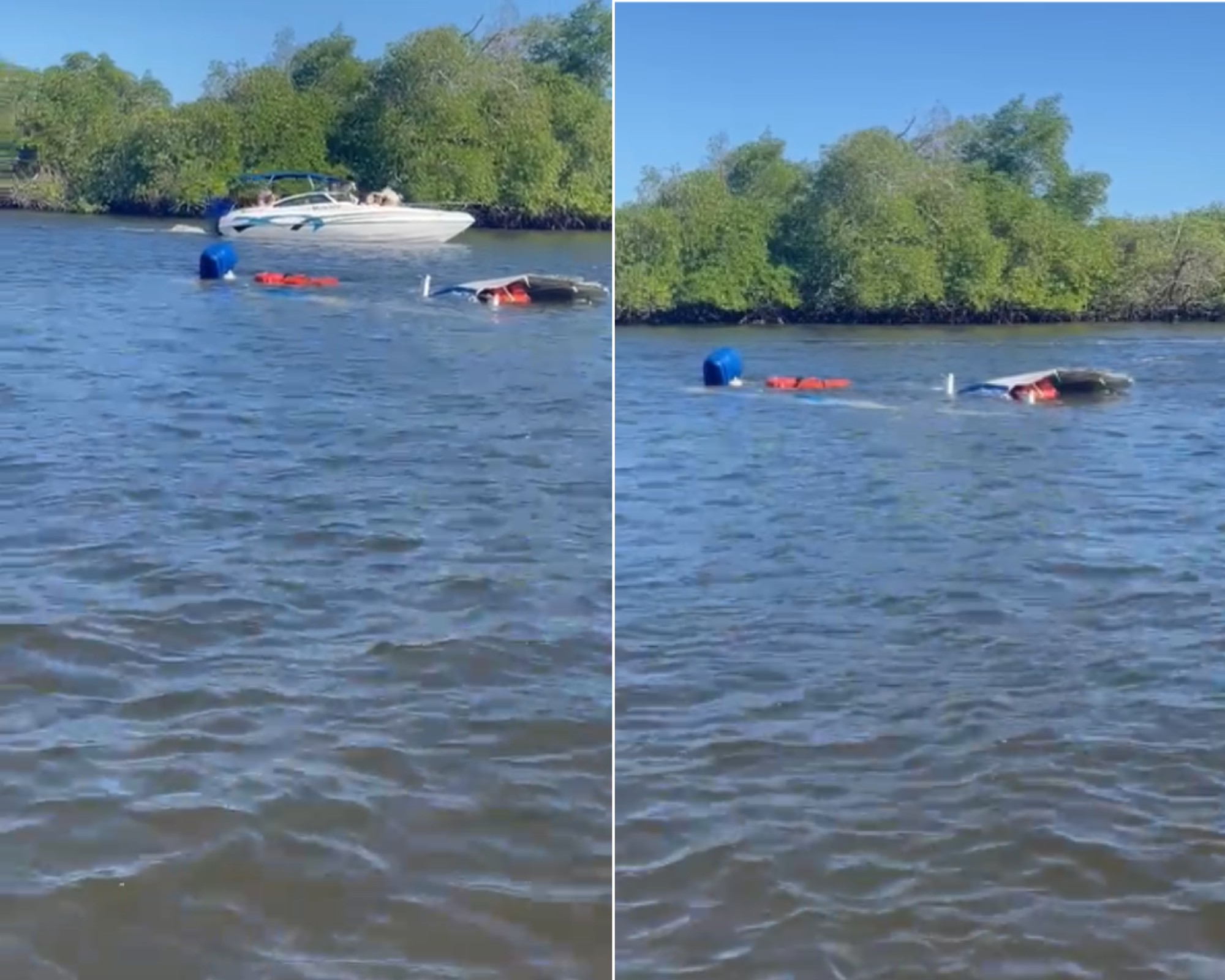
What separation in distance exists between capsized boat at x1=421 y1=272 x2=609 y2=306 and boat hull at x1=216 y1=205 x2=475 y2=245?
114mm

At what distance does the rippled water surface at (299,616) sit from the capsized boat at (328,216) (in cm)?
6

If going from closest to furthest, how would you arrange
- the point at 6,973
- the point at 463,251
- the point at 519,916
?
the point at 6,973, the point at 519,916, the point at 463,251

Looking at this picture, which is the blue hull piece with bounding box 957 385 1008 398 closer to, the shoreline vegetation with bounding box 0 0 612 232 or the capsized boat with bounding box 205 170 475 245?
the shoreline vegetation with bounding box 0 0 612 232

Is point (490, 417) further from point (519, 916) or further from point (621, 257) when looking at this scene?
point (519, 916)

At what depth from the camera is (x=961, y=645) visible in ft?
8.78

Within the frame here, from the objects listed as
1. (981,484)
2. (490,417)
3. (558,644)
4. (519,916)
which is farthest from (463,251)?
(519,916)

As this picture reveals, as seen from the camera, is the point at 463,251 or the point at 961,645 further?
the point at 463,251

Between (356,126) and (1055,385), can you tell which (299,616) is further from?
(1055,385)

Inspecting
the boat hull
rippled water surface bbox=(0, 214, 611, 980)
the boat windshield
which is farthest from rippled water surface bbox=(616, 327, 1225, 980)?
the boat windshield

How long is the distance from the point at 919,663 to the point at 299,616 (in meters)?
1.18

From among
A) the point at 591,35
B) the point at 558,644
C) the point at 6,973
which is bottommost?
the point at 6,973

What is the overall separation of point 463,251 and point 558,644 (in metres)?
0.92

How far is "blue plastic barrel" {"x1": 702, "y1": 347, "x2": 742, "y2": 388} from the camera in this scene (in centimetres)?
277

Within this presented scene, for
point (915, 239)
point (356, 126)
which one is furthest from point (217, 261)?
point (915, 239)
